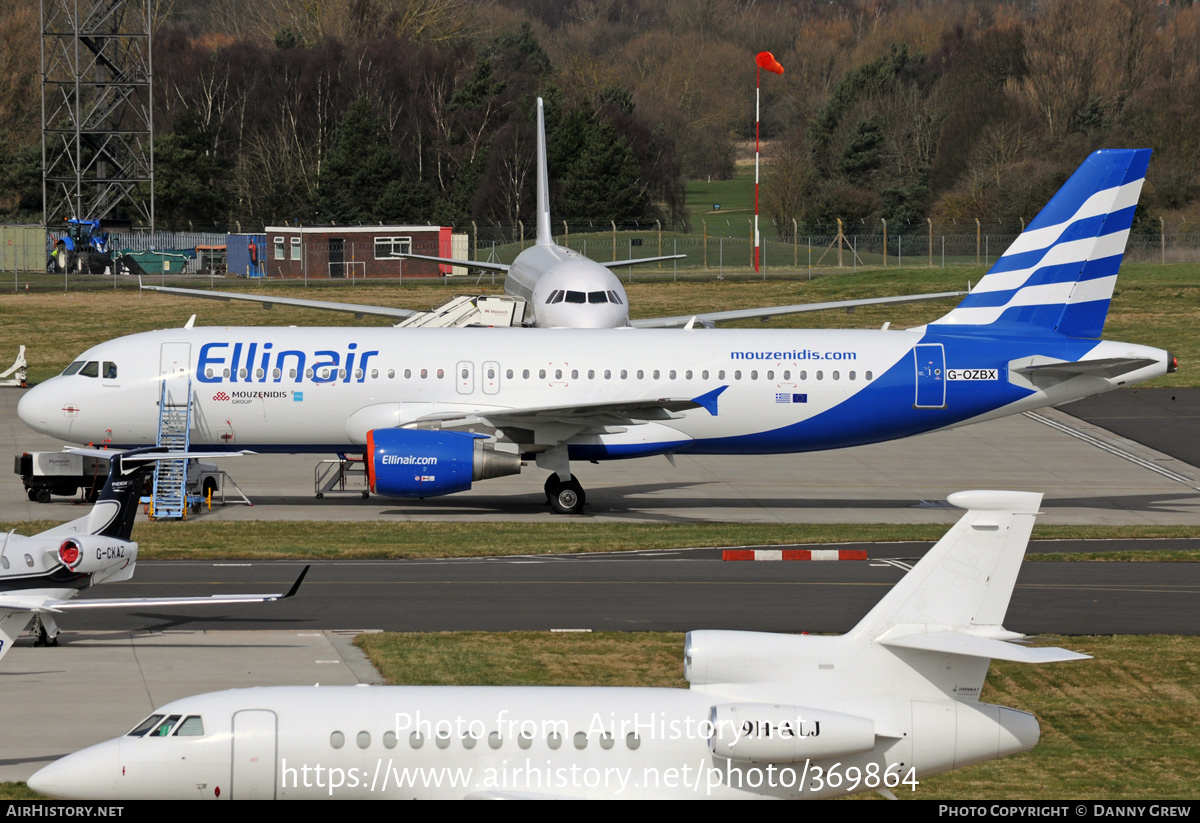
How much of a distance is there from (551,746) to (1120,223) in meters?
29.7

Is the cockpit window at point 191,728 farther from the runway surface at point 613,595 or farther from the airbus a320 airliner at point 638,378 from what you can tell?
the airbus a320 airliner at point 638,378

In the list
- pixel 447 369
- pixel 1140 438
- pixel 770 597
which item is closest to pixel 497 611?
pixel 770 597

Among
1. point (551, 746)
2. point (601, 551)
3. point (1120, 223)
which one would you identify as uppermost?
point (1120, 223)

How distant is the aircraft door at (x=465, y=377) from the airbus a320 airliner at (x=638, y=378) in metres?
0.05

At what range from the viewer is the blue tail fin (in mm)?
38531

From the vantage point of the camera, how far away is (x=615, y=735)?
45.7 ft

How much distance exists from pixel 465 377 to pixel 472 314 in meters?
21.2

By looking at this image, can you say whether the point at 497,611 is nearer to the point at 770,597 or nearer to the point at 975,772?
the point at 770,597

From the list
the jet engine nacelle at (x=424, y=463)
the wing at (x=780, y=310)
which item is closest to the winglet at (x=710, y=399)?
the jet engine nacelle at (x=424, y=463)

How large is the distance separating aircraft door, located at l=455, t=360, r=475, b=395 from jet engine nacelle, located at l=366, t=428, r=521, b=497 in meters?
2.02

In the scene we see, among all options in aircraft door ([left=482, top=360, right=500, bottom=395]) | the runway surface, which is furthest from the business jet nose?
aircraft door ([left=482, top=360, right=500, bottom=395])

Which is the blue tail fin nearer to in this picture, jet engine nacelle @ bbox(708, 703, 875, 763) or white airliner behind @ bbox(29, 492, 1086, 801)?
white airliner behind @ bbox(29, 492, 1086, 801)

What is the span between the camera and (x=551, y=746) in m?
13.9
